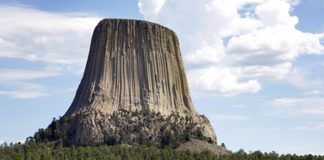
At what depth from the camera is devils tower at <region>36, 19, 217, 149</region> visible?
132 metres

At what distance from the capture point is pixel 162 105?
469ft

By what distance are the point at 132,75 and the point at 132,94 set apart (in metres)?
4.92

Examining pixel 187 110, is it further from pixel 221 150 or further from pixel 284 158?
pixel 284 158

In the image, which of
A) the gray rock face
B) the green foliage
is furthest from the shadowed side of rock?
the green foliage

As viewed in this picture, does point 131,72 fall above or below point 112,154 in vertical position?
above

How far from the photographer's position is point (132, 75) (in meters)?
144

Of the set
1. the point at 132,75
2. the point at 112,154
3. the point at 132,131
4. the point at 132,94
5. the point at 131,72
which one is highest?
the point at 131,72

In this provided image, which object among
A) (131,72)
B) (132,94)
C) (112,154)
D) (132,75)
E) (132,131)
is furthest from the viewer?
(131,72)

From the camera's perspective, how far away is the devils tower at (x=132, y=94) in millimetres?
132125

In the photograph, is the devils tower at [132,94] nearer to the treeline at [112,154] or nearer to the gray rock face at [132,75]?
the gray rock face at [132,75]

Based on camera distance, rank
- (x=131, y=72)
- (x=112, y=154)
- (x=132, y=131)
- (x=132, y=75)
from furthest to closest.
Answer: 1. (x=131, y=72)
2. (x=132, y=75)
3. (x=132, y=131)
4. (x=112, y=154)

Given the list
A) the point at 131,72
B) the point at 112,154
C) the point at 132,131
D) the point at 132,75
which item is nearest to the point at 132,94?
the point at 132,75

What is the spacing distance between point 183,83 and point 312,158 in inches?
1520

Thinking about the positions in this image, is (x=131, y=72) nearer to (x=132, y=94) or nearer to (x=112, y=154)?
(x=132, y=94)
